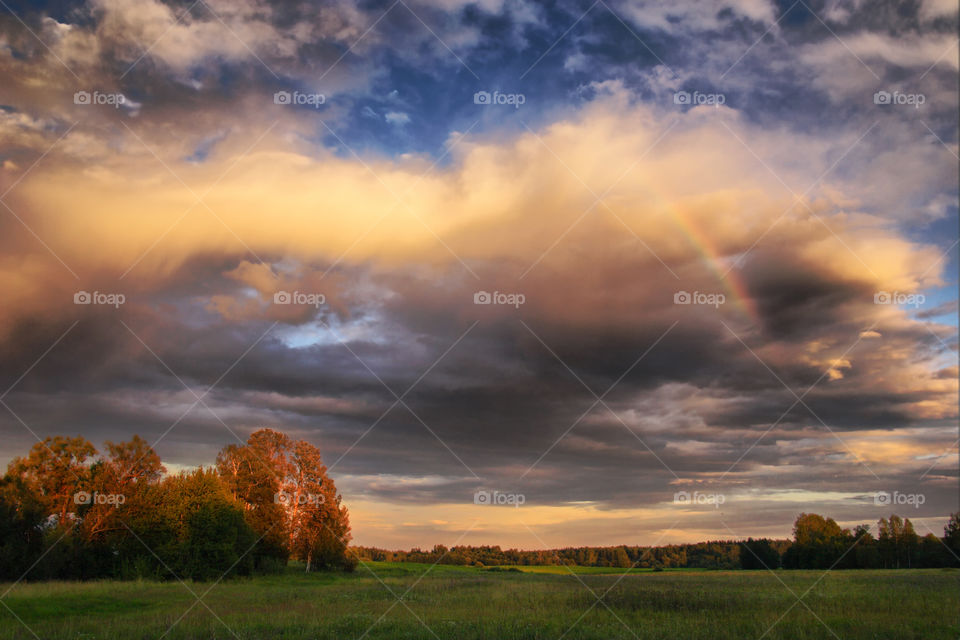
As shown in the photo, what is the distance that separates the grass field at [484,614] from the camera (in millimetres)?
20516

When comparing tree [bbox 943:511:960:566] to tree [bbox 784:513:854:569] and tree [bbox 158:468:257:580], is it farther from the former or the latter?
tree [bbox 158:468:257:580]

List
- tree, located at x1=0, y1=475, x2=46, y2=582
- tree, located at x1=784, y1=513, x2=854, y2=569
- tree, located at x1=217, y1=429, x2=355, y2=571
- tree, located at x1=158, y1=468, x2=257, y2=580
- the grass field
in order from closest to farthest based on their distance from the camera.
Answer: the grass field, tree, located at x1=0, y1=475, x2=46, y2=582, tree, located at x1=158, y1=468, x2=257, y2=580, tree, located at x1=217, y1=429, x2=355, y2=571, tree, located at x1=784, y1=513, x2=854, y2=569

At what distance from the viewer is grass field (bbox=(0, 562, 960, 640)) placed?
20516mm

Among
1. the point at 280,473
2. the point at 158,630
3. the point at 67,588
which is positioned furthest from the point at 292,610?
the point at 280,473

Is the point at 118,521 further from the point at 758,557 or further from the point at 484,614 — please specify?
the point at 758,557

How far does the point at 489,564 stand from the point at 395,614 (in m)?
92.3

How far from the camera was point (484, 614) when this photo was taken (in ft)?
84.9

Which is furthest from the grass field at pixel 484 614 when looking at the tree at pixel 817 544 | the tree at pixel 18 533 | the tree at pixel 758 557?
the tree at pixel 758 557

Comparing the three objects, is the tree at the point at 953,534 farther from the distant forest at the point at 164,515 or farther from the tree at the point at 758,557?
the distant forest at the point at 164,515

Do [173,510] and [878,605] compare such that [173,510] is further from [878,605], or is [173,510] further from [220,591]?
[878,605]

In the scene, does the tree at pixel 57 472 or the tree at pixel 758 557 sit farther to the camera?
the tree at pixel 758 557

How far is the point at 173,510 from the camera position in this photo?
175ft

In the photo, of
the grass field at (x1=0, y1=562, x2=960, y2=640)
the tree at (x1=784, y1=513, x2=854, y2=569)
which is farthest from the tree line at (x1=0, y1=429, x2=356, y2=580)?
the tree at (x1=784, y1=513, x2=854, y2=569)

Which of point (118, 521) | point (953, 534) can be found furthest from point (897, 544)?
point (118, 521)
